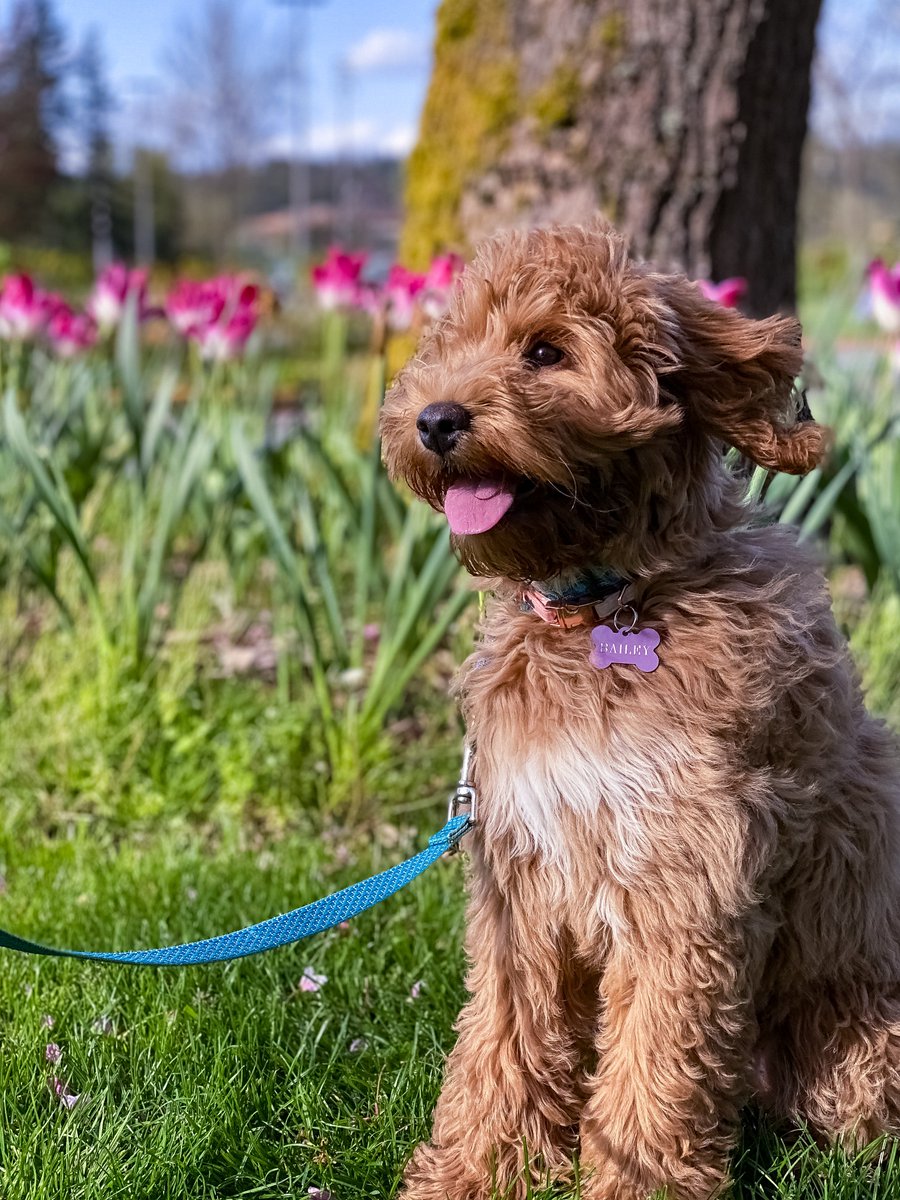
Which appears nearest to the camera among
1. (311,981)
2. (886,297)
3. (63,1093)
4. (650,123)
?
(63,1093)

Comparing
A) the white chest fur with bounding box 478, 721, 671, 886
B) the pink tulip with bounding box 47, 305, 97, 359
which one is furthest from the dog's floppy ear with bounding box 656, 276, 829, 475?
the pink tulip with bounding box 47, 305, 97, 359

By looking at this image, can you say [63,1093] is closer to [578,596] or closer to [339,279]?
[578,596]

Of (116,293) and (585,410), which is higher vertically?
(585,410)

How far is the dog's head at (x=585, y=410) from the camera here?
1751 millimetres

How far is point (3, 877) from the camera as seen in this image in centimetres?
309

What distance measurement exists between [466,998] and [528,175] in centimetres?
316

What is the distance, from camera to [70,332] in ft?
17.4

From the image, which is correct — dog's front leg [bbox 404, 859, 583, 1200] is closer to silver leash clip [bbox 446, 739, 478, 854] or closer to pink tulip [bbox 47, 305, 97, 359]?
silver leash clip [bbox 446, 739, 478, 854]

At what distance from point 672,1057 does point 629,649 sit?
0.64 m

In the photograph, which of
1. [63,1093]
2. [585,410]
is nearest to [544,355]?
[585,410]

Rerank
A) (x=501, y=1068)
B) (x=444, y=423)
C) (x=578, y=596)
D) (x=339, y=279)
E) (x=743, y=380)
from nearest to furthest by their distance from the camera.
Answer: (x=444, y=423) < (x=743, y=380) < (x=578, y=596) < (x=501, y=1068) < (x=339, y=279)

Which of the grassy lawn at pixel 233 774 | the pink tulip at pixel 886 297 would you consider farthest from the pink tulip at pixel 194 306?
the pink tulip at pixel 886 297

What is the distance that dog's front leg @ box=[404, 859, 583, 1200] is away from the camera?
79.7 inches

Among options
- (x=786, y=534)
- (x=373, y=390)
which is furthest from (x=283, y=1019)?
(x=373, y=390)
